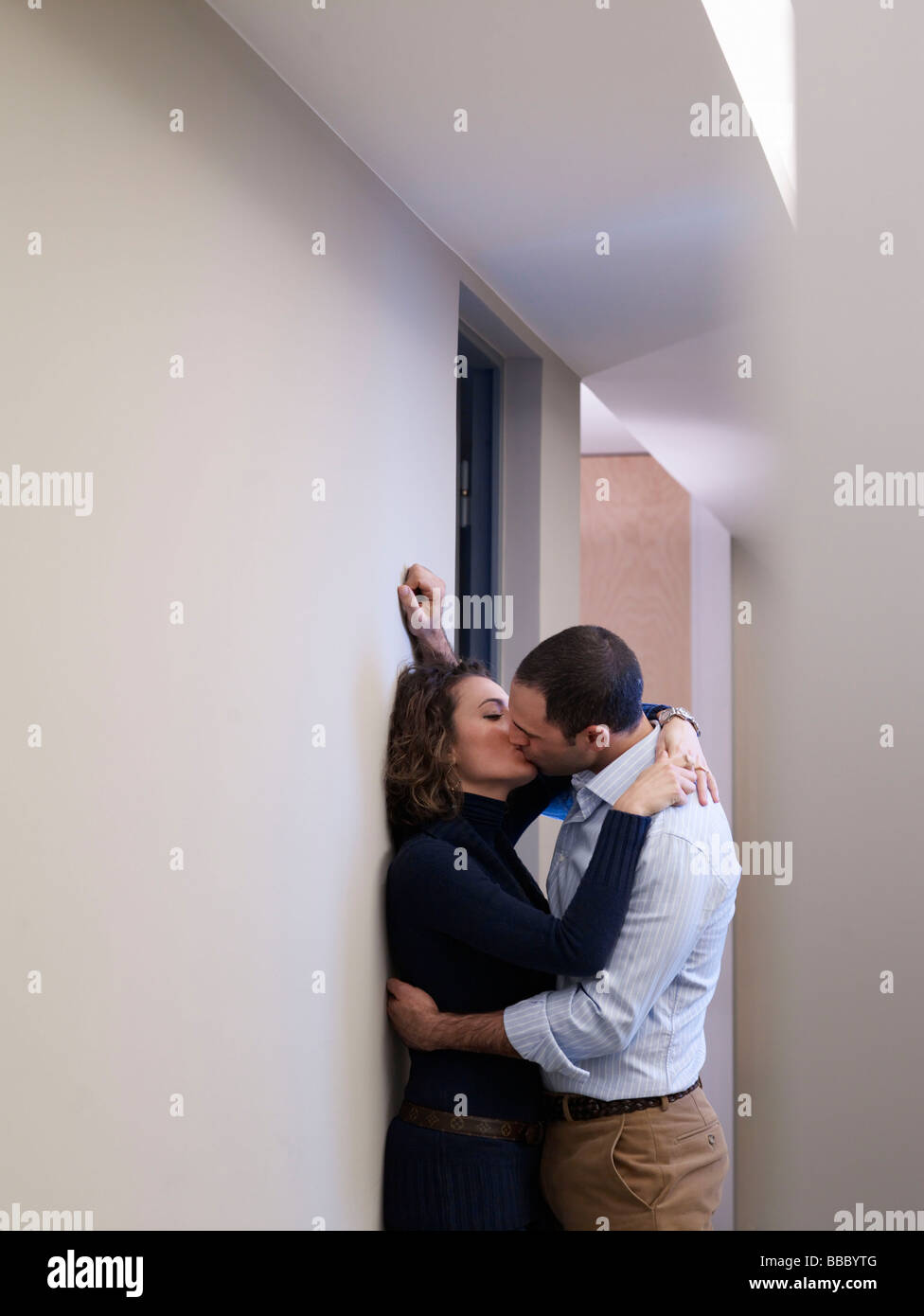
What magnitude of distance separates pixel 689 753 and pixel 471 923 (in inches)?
19.3

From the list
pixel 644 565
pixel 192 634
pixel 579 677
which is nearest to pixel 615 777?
pixel 579 677

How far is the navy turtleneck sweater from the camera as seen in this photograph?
1.82m

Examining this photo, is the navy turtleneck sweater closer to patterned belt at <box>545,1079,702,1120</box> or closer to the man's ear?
patterned belt at <box>545,1079,702,1120</box>

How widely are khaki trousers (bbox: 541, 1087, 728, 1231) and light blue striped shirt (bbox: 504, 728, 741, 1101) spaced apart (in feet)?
0.16

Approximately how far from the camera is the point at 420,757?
2.03 meters

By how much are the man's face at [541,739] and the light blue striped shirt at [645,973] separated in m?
0.06

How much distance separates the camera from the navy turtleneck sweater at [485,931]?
182 cm

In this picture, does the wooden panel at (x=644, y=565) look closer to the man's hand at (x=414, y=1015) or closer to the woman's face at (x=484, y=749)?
the woman's face at (x=484, y=749)
